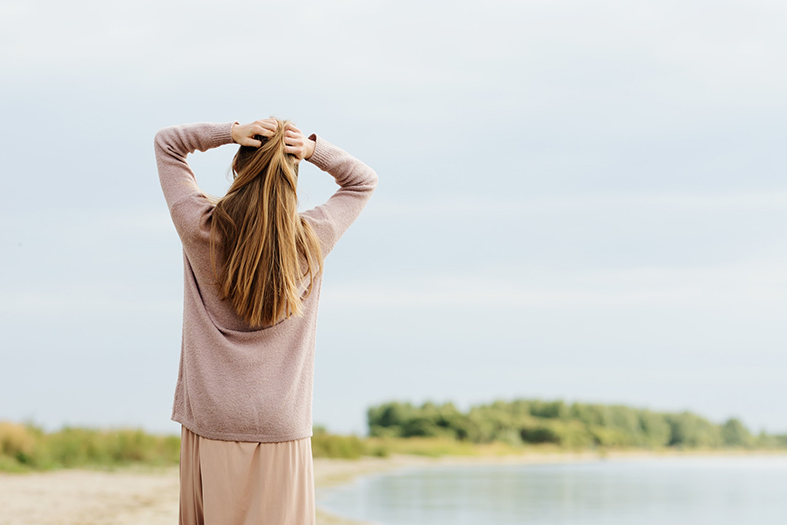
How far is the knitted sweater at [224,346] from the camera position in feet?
5.28

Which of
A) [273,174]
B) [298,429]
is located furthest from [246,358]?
[273,174]

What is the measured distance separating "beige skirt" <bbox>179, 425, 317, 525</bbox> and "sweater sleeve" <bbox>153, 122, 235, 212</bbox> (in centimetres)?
61

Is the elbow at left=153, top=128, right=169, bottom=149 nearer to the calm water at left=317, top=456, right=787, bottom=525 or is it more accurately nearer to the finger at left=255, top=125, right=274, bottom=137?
the finger at left=255, top=125, right=274, bottom=137

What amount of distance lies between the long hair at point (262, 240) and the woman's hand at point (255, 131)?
0.06 ft

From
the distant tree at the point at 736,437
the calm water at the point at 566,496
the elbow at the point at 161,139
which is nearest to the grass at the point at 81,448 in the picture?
the calm water at the point at 566,496

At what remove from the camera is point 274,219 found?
1.59m

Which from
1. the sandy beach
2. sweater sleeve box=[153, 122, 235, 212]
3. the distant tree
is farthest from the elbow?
the distant tree

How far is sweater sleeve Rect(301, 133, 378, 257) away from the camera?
1.73 meters

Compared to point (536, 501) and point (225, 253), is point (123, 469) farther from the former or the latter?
point (225, 253)

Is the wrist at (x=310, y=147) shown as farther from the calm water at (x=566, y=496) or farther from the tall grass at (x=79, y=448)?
the tall grass at (x=79, y=448)

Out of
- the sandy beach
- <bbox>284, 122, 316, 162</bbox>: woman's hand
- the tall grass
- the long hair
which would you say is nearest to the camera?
the long hair

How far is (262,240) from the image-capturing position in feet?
5.15

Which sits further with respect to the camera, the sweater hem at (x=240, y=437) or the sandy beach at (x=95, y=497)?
the sandy beach at (x=95, y=497)

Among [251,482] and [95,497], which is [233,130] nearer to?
[251,482]
